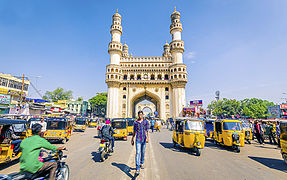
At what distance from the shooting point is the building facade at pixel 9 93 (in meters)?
23.6

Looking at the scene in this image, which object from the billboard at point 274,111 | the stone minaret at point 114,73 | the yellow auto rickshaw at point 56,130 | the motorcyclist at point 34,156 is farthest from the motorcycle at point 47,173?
the billboard at point 274,111

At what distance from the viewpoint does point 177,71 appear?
3644 cm

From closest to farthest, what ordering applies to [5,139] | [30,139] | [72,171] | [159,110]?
[30,139]
[72,171]
[5,139]
[159,110]

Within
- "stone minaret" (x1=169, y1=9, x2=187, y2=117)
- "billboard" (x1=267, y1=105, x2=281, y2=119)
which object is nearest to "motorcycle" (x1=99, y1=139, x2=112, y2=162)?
"stone minaret" (x1=169, y1=9, x2=187, y2=117)

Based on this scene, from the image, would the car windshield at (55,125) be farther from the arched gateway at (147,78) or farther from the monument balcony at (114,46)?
the monument balcony at (114,46)

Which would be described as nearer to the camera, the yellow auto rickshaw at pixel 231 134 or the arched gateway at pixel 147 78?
the yellow auto rickshaw at pixel 231 134

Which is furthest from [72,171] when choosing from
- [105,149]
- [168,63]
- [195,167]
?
[168,63]

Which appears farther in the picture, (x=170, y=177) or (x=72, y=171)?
(x=72, y=171)

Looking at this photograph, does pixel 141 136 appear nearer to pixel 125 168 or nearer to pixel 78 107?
pixel 125 168

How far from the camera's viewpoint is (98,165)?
5.33 m

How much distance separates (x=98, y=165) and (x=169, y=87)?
34.2 meters

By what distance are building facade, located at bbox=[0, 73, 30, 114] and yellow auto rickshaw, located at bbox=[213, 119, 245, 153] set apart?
1046 inches

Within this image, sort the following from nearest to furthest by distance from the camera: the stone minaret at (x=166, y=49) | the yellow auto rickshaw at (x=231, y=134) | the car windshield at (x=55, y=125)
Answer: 1. the yellow auto rickshaw at (x=231, y=134)
2. the car windshield at (x=55, y=125)
3. the stone minaret at (x=166, y=49)

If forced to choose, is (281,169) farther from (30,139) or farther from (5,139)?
(5,139)
